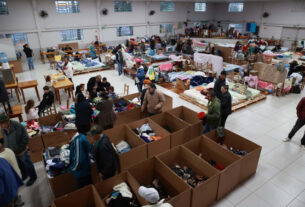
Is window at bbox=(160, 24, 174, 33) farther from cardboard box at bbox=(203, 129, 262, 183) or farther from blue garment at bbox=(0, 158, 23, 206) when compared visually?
blue garment at bbox=(0, 158, 23, 206)

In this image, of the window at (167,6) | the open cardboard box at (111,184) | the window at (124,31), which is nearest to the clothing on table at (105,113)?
the open cardboard box at (111,184)

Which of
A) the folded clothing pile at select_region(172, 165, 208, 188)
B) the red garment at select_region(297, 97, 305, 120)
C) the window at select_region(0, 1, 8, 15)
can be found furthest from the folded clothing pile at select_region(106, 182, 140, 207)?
the window at select_region(0, 1, 8, 15)

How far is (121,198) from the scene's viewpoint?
330cm

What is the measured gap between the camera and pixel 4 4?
45.1ft

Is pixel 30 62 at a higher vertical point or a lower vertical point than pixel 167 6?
lower

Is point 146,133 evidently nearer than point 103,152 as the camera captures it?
No

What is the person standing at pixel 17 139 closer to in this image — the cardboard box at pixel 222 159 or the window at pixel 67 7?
the cardboard box at pixel 222 159

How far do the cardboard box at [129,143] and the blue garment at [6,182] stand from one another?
1752mm

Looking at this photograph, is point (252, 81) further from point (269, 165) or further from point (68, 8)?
point (68, 8)

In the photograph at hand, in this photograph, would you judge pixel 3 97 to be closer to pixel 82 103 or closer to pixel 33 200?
pixel 82 103

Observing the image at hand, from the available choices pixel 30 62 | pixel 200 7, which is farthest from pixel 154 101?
pixel 200 7

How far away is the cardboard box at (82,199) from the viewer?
3140 mm

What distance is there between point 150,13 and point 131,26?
7.52 ft

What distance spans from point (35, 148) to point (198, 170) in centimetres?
371
